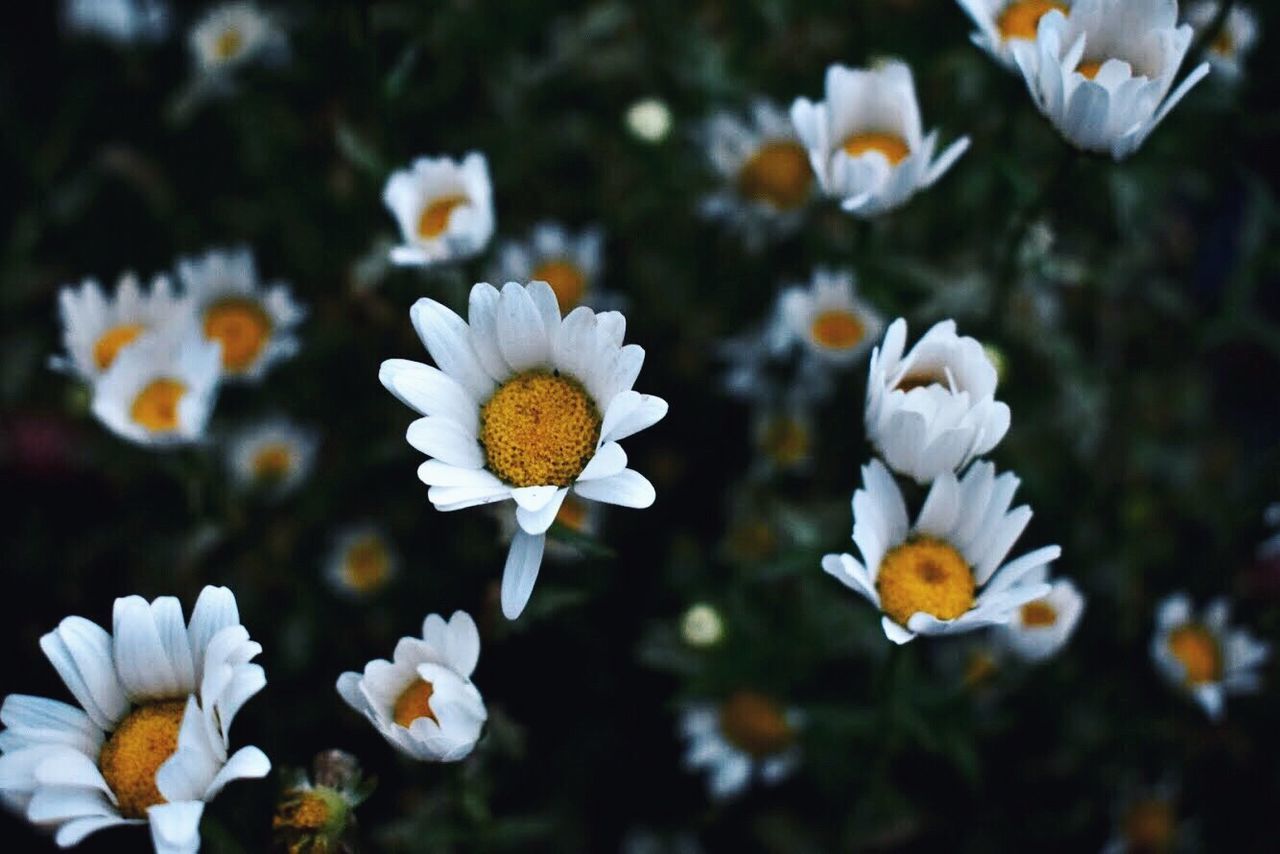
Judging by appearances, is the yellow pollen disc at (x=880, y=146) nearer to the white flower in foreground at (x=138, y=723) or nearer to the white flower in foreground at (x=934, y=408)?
the white flower in foreground at (x=934, y=408)

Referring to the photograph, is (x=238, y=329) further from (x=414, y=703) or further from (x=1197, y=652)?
(x=1197, y=652)

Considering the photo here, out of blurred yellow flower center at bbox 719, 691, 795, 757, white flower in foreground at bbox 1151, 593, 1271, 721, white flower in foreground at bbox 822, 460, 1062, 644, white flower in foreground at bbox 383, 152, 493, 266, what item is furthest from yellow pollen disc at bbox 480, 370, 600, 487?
white flower in foreground at bbox 1151, 593, 1271, 721

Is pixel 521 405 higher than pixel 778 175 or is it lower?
higher

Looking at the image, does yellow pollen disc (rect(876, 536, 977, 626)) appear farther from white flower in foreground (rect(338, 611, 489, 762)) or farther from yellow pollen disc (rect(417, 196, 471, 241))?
Answer: yellow pollen disc (rect(417, 196, 471, 241))

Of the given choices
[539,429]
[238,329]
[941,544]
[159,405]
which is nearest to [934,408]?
[941,544]

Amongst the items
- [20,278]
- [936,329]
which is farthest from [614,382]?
[20,278]
